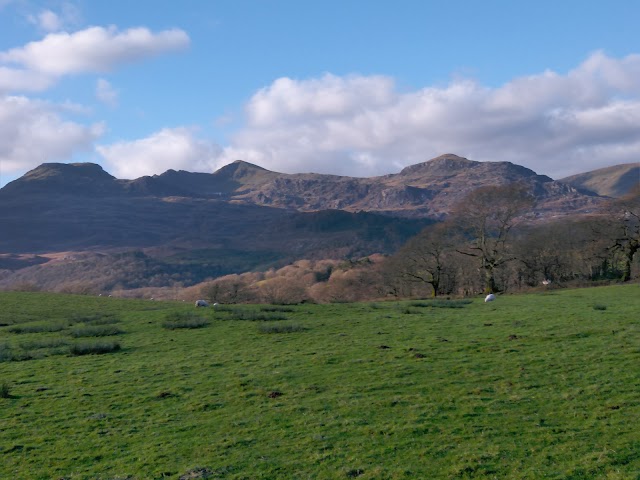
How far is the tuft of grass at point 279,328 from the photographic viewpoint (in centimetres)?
2947

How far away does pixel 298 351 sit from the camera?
24250 mm

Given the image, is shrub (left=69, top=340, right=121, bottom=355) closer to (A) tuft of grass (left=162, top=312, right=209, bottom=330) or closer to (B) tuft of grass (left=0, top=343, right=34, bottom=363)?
(B) tuft of grass (left=0, top=343, right=34, bottom=363)

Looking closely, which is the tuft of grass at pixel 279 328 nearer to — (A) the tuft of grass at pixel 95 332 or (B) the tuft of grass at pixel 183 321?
(B) the tuft of grass at pixel 183 321

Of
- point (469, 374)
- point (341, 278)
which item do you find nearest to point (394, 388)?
point (469, 374)

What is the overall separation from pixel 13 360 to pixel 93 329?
20.9 ft

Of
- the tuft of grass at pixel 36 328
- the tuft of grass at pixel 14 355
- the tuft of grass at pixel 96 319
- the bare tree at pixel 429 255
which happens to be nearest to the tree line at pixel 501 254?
the bare tree at pixel 429 255

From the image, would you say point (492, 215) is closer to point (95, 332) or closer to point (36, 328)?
point (95, 332)

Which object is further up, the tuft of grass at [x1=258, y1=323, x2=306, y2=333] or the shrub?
the shrub

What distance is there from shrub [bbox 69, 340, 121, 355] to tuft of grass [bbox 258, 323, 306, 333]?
6.66m

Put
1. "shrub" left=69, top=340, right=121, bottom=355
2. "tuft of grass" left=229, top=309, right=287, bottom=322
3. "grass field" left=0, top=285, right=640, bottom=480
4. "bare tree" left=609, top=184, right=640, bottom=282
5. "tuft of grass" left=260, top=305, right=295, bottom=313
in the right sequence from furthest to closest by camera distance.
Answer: "bare tree" left=609, top=184, right=640, bottom=282
"tuft of grass" left=260, top=305, right=295, bottom=313
"tuft of grass" left=229, top=309, right=287, bottom=322
"shrub" left=69, top=340, right=121, bottom=355
"grass field" left=0, top=285, right=640, bottom=480

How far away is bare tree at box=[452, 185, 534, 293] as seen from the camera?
201 feet

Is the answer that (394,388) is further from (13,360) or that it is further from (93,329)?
(93,329)

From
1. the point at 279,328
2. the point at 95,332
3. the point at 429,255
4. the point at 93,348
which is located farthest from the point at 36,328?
the point at 429,255

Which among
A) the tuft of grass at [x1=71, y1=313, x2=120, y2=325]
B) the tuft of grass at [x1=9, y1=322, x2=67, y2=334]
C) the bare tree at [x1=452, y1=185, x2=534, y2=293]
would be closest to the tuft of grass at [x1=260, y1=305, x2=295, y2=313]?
the tuft of grass at [x1=71, y1=313, x2=120, y2=325]
